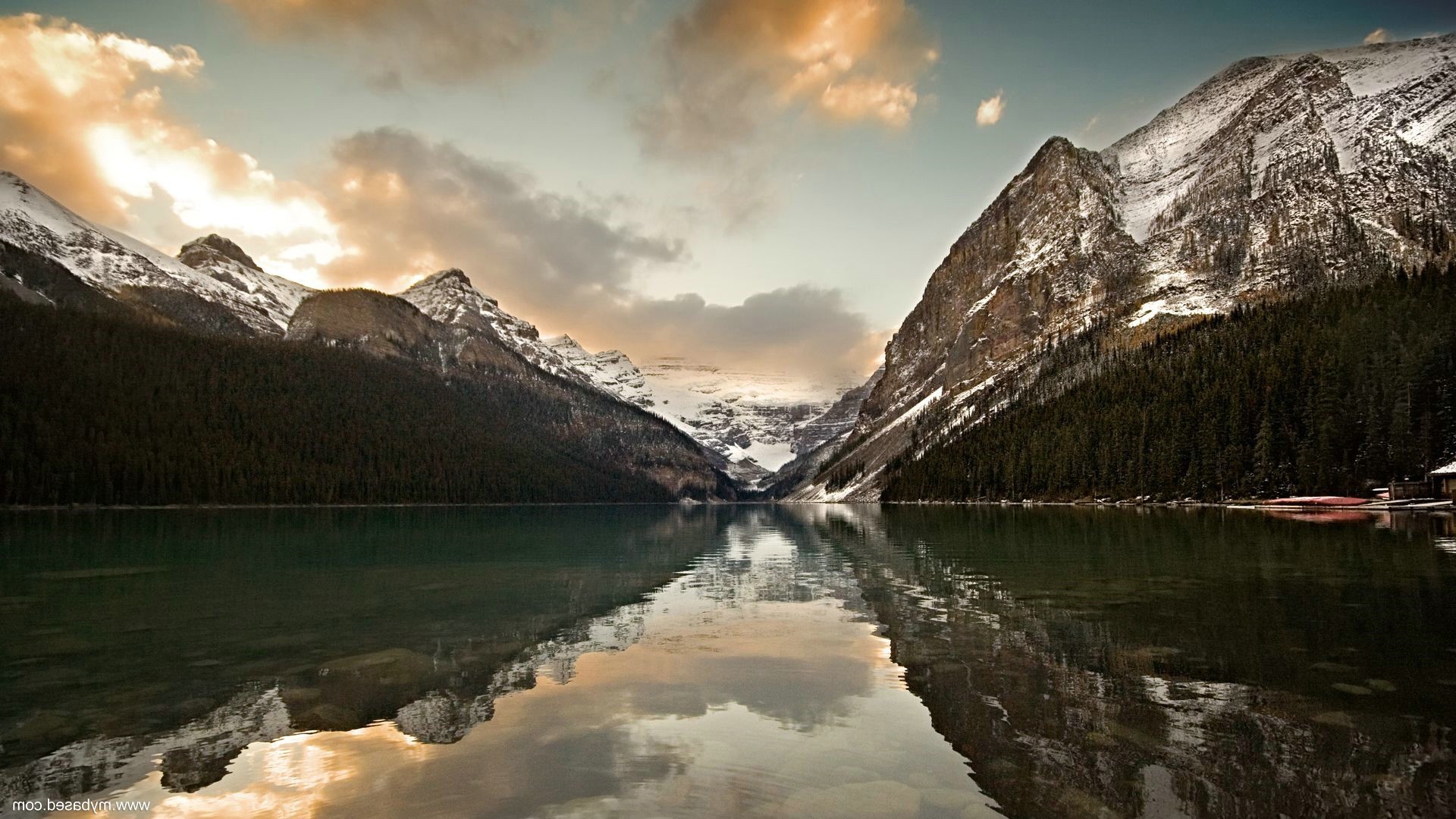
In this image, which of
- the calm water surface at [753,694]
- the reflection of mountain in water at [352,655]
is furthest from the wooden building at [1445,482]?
the reflection of mountain in water at [352,655]

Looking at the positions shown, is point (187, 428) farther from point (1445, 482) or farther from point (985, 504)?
point (1445, 482)

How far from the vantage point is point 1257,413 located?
89812mm

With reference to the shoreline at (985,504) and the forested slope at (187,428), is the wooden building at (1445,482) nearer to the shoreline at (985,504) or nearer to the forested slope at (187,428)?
the shoreline at (985,504)

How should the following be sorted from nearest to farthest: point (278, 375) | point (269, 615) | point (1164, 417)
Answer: point (269, 615) → point (1164, 417) → point (278, 375)

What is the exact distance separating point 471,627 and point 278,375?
7572 inches

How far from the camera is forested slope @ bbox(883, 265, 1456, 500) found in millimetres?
73062

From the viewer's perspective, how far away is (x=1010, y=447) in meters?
140

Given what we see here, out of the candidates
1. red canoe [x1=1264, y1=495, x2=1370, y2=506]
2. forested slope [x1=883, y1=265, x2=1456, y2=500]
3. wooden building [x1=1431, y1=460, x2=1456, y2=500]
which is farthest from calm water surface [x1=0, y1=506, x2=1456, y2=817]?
forested slope [x1=883, y1=265, x2=1456, y2=500]

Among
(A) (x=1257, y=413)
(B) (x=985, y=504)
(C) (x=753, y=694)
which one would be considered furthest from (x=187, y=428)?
(A) (x=1257, y=413)

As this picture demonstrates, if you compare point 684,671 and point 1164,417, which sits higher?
point 1164,417

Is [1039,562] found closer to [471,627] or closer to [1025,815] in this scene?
[471,627]

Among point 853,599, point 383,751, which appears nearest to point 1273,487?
point 853,599

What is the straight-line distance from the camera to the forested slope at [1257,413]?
73.1 m

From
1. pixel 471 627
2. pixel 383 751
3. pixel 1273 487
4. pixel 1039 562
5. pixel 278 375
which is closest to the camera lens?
pixel 383 751
